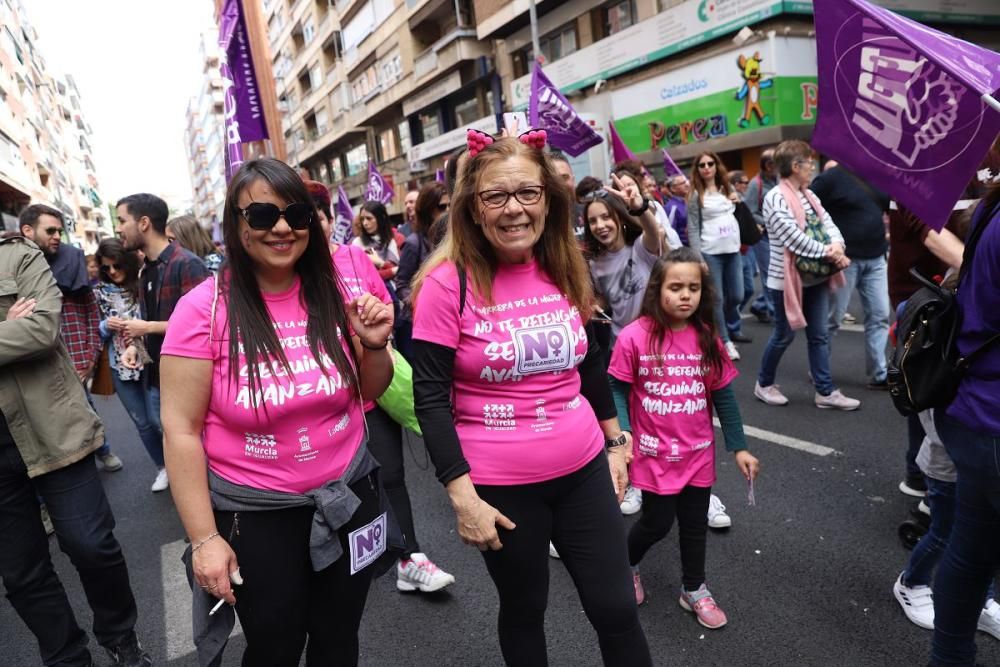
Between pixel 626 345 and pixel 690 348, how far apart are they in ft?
0.87

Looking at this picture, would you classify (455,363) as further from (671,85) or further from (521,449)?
(671,85)

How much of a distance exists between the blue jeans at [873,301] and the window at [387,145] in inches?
1112

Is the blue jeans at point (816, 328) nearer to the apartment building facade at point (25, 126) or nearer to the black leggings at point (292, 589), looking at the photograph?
the black leggings at point (292, 589)

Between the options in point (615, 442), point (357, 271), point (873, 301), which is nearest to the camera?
point (615, 442)

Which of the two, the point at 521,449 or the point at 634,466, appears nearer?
the point at 521,449

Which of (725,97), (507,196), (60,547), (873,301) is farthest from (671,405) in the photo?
(725,97)

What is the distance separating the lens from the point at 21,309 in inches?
86.5

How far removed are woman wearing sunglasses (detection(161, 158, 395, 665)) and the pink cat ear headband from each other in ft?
1.66

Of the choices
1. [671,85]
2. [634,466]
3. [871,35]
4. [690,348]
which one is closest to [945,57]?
[871,35]

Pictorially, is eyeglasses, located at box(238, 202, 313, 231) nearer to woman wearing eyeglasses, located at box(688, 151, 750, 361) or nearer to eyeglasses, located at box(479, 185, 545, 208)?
eyeglasses, located at box(479, 185, 545, 208)

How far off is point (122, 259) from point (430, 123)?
24.8 metres

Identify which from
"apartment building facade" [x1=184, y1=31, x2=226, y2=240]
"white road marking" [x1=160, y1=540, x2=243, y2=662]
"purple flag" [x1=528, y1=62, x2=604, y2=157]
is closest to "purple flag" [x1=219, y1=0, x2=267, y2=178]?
"purple flag" [x1=528, y1=62, x2=604, y2=157]

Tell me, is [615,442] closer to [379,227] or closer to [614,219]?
[614,219]

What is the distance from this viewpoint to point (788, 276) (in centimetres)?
474
